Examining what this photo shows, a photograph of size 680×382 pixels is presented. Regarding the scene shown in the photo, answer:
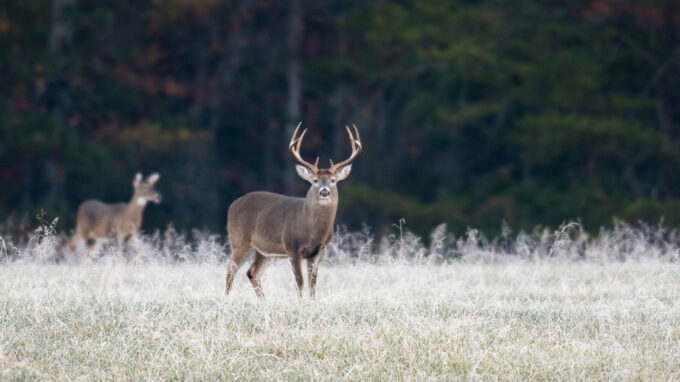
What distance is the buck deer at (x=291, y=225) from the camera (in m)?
8.12

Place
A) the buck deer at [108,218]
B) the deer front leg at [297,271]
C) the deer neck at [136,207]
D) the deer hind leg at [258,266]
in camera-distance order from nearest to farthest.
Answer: the deer front leg at [297,271] → the deer hind leg at [258,266] → the buck deer at [108,218] → the deer neck at [136,207]

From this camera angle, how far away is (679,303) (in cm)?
733

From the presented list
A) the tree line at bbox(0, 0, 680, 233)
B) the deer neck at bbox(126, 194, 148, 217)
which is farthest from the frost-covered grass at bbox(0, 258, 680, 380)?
the tree line at bbox(0, 0, 680, 233)

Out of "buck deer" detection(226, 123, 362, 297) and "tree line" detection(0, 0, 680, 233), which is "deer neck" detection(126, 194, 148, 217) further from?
"buck deer" detection(226, 123, 362, 297)

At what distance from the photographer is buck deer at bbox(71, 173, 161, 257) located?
13805 mm

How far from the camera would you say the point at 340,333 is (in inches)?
239

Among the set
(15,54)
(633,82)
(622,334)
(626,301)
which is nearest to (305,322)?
(622,334)

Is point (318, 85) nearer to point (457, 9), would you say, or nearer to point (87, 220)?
point (457, 9)

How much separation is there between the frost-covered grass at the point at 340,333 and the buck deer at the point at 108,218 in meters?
5.46

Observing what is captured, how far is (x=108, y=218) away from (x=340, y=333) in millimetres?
8547

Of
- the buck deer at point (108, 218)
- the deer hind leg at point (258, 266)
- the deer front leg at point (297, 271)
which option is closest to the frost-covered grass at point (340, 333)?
the deer front leg at point (297, 271)

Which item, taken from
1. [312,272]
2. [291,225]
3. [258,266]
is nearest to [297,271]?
[312,272]

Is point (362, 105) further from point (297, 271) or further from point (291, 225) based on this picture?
point (297, 271)

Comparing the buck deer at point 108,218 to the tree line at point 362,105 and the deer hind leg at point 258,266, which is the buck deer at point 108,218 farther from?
the deer hind leg at point 258,266
